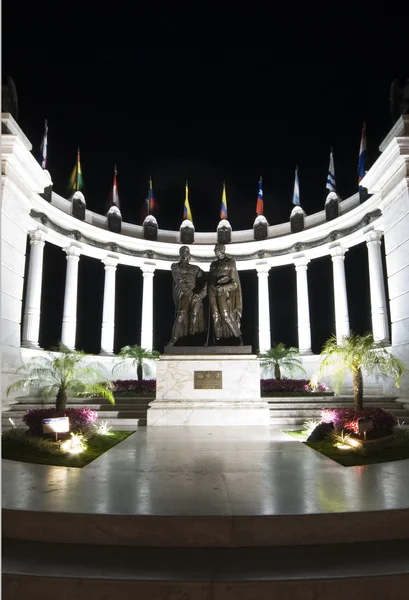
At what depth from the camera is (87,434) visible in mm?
14641

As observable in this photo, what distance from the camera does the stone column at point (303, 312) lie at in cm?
4306

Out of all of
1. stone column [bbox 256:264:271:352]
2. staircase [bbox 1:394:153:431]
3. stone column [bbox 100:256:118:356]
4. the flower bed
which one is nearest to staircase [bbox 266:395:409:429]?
the flower bed

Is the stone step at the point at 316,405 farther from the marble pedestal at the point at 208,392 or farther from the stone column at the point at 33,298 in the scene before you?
the stone column at the point at 33,298

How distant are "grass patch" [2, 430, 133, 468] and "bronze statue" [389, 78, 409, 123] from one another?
22.7 meters

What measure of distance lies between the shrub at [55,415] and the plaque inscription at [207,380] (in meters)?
6.18

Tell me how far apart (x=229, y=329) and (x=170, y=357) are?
3376 millimetres

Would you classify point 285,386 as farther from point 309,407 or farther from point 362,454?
point 362,454

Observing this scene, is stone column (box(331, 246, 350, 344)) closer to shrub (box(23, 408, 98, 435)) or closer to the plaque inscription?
the plaque inscription

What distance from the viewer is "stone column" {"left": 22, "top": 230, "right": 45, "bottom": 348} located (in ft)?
113

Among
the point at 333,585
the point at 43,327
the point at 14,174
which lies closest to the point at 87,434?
the point at 333,585

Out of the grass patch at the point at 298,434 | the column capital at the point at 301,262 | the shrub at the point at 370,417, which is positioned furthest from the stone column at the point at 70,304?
the shrub at the point at 370,417

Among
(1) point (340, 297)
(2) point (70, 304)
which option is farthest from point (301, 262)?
(2) point (70, 304)

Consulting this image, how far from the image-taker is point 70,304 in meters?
40.0

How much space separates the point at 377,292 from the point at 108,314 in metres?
25.6
